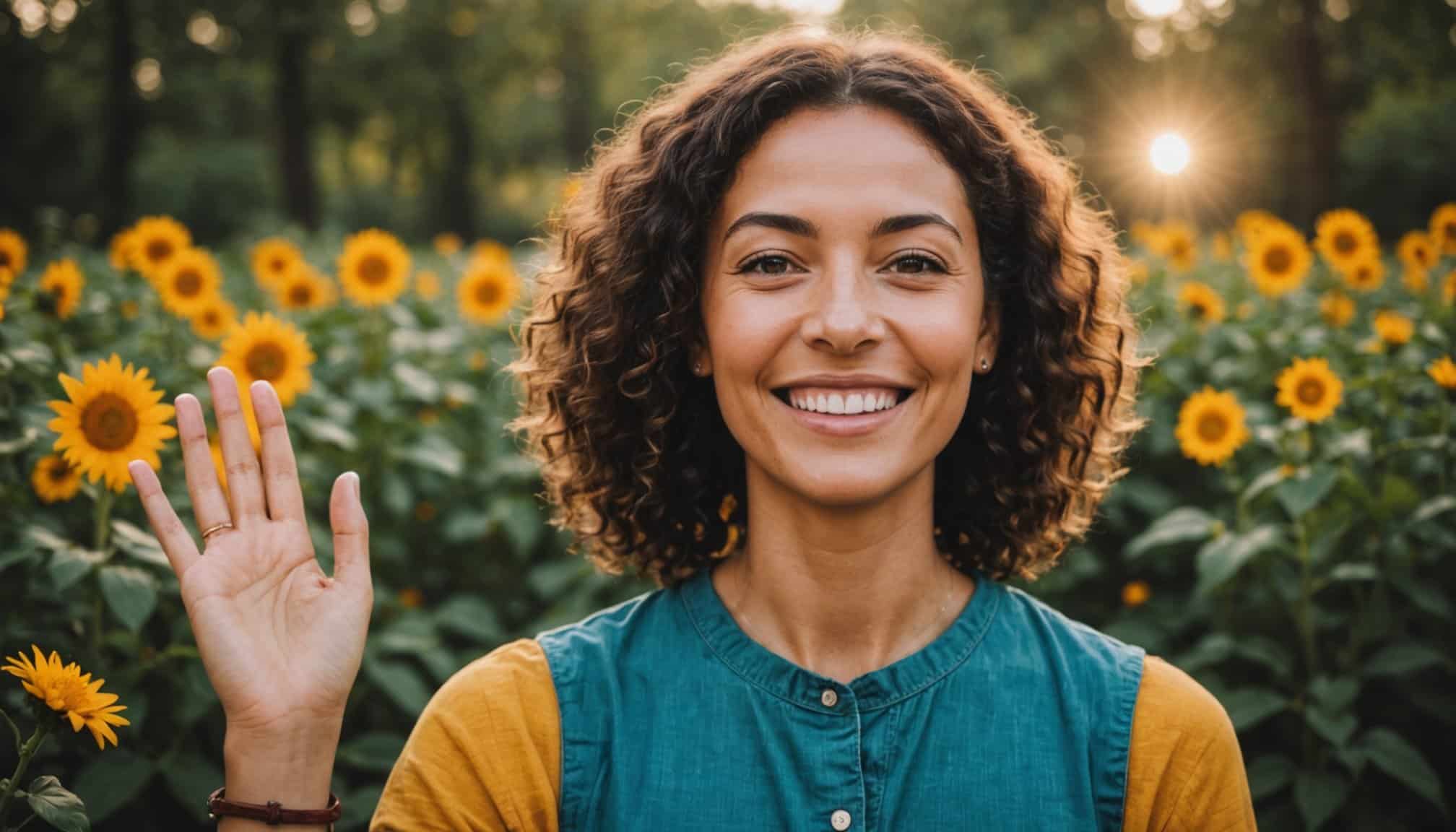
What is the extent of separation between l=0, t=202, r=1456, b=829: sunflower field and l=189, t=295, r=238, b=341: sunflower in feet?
0.04

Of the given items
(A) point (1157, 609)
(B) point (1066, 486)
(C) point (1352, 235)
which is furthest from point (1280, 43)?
(B) point (1066, 486)

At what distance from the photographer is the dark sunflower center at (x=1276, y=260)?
4465 millimetres

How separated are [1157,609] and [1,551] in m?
3.09

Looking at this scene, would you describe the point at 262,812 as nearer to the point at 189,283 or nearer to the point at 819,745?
the point at 819,745

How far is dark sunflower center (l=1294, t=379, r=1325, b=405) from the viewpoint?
3111 mm

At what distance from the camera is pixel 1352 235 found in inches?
176

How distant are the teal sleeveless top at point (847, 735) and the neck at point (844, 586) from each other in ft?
0.19

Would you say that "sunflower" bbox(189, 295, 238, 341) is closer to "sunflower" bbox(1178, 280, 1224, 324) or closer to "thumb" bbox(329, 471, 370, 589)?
"thumb" bbox(329, 471, 370, 589)

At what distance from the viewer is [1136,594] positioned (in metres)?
3.58

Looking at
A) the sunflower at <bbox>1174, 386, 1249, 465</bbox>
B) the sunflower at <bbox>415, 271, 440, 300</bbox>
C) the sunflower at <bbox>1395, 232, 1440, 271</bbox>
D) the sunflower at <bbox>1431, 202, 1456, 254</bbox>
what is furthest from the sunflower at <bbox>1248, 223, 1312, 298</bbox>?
the sunflower at <bbox>415, 271, 440, 300</bbox>

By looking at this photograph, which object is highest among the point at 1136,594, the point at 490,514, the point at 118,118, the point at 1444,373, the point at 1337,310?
the point at 118,118

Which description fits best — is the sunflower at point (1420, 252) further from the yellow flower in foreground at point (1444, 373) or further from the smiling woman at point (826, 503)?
the smiling woman at point (826, 503)

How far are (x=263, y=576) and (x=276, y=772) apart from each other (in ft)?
0.88

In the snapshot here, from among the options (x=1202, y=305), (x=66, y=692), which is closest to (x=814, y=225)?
(x=66, y=692)
